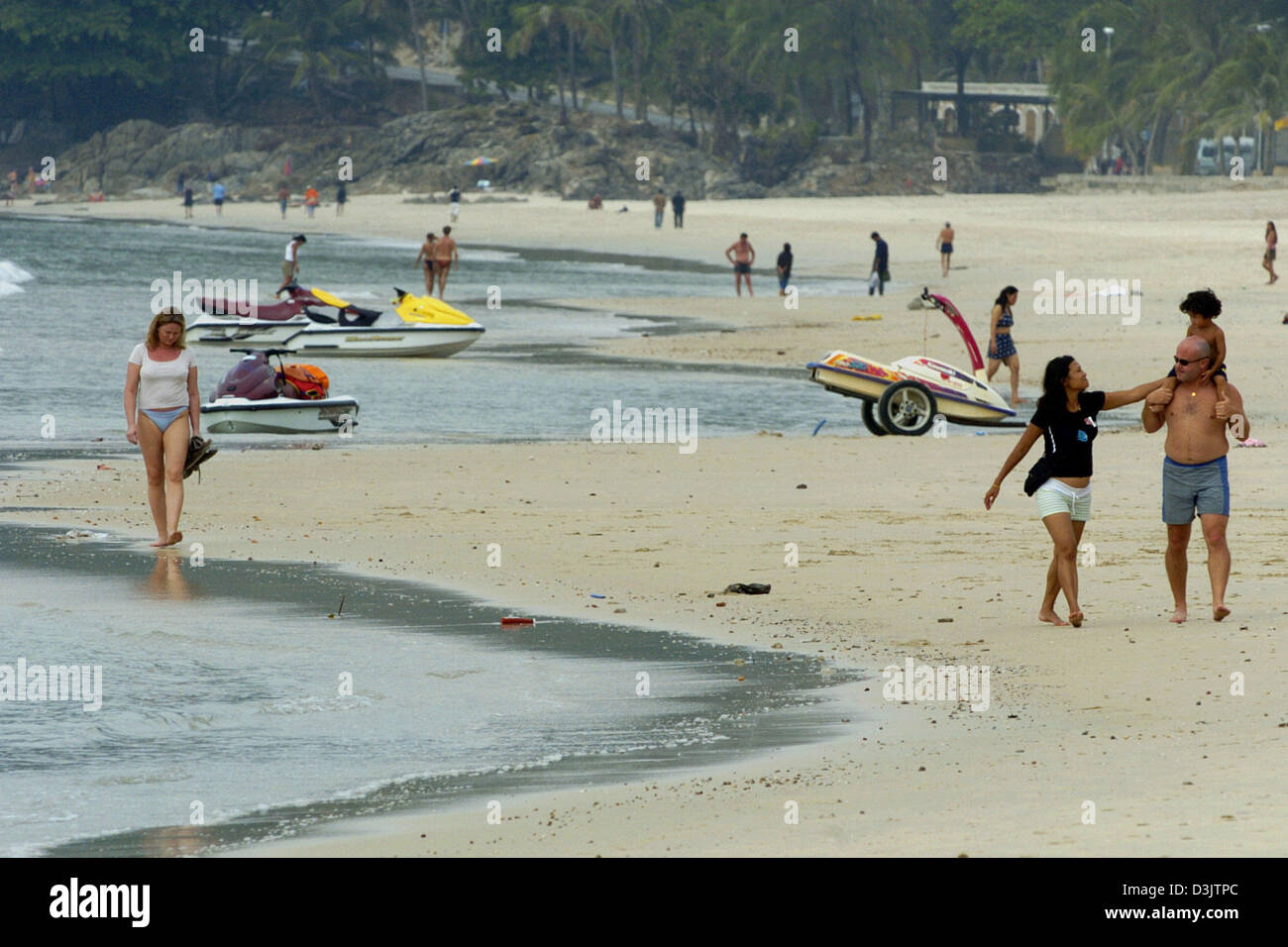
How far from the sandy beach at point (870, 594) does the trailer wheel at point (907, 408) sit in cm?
50

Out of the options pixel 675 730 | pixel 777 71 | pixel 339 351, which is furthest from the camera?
pixel 777 71

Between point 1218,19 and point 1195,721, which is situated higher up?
point 1218,19

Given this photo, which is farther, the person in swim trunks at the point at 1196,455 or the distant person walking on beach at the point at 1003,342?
the distant person walking on beach at the point at 1003,342

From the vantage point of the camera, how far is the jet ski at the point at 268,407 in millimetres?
20578

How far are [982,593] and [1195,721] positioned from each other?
131 inches

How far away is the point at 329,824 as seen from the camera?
6.97m

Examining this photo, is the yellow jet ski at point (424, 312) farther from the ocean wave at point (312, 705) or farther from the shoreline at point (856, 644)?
the ocean wave at point (312, 705)

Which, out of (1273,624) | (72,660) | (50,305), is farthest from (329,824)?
(50,305)

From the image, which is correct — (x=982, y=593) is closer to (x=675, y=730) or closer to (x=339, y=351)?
(x=675, y=730)
